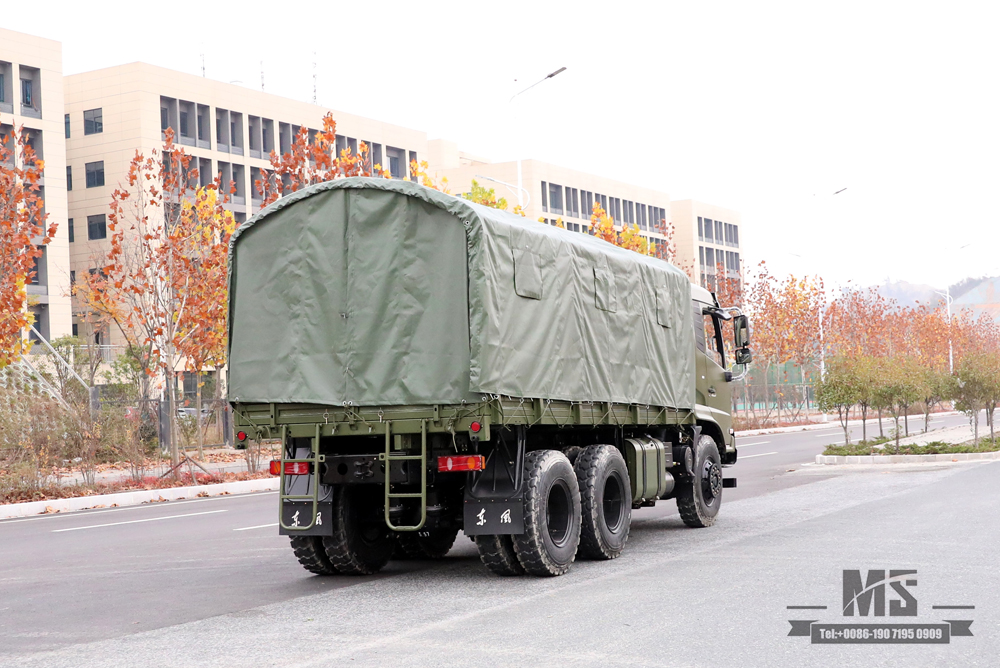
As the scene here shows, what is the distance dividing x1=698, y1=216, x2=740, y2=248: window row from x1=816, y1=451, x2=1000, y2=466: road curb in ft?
294

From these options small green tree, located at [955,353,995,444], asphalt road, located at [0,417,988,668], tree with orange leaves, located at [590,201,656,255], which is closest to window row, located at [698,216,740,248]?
tree with orange leaves, located at [590,201,656,255]

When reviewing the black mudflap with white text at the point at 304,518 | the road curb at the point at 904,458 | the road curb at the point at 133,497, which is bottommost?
the road curb at the point at 904,458

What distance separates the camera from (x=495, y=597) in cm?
891

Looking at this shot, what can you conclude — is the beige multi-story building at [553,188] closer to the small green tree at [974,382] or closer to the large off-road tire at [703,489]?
the small green tree at [974,382]

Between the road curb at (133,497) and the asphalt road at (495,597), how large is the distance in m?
4.37

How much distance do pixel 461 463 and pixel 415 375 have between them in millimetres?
849

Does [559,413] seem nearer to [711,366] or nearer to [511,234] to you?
[511,234]

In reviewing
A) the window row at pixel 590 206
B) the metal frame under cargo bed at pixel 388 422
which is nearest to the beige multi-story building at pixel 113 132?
the window row at pixel 590 206

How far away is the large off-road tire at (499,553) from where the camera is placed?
973 cm

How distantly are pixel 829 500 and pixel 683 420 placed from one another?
456cm

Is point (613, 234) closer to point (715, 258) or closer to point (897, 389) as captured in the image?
point (897, 389)

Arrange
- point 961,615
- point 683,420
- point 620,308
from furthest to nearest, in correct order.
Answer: point 683,420
point 620,308
point 961,615

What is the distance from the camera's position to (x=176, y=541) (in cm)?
1390

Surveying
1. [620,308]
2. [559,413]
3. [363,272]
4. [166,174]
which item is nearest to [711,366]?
[620,308]
